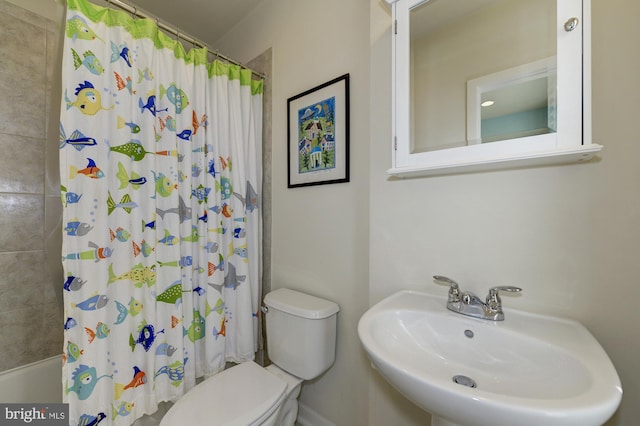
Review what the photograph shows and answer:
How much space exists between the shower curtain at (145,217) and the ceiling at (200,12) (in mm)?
597

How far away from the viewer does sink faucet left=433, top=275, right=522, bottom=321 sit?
744 millimetres

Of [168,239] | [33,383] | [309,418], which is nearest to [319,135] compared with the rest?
[168,239]

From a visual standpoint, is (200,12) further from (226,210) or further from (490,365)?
(490,365)

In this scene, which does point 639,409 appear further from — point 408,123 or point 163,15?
point 163,15

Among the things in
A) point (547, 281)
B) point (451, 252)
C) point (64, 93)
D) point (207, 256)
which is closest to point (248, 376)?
point (207, 256)

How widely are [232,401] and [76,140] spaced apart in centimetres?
122

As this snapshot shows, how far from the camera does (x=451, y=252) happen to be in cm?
89

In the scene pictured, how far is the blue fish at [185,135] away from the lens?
1277 mm

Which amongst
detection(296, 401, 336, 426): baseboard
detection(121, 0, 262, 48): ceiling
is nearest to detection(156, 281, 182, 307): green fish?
detection(296, 401, 336, 426): baseboard

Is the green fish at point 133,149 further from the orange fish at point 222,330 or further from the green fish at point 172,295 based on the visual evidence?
the orange fish at point 222,330

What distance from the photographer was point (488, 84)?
0.82 m

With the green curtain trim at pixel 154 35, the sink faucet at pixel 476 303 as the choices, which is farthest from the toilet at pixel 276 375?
the green curtain trim at pixel 154 35

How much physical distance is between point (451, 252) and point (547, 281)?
0.26 m

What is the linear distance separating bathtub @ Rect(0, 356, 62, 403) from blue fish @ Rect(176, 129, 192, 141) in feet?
4.81
